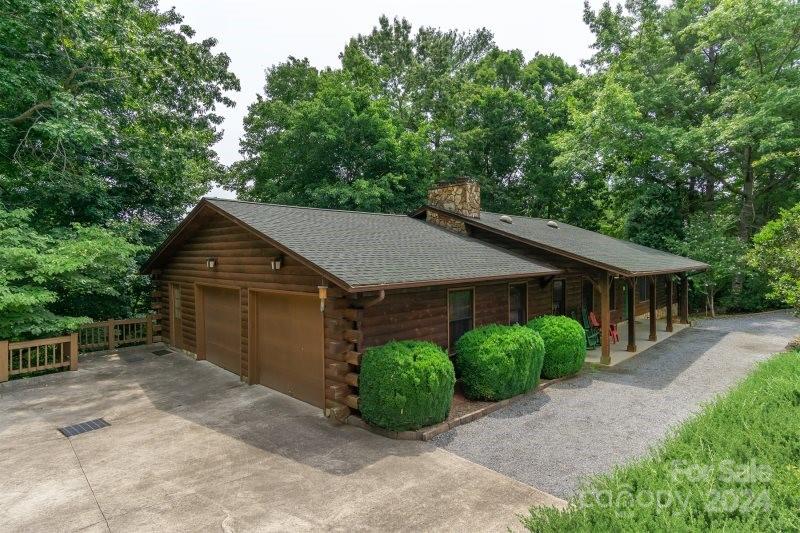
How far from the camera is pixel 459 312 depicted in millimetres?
8508

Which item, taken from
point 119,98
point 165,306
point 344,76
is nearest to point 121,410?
point 165,306

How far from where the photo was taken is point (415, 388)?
5.70m

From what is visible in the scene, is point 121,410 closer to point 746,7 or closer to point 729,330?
point 729,330

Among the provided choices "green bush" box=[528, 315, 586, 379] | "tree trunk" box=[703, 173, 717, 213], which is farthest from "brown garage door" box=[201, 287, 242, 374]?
"tree trunk" box=[703, 173, 717, 213]

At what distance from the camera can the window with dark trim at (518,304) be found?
393 inches

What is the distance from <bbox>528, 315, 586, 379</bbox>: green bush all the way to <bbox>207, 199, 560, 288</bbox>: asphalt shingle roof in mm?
1224

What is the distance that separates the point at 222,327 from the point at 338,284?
527 centimetres

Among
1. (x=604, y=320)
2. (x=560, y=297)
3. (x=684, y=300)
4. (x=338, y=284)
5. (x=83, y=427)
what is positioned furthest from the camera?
(x=684, y=300)

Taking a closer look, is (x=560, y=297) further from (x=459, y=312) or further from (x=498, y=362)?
(x=498, y=362)

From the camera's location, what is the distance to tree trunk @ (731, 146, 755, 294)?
741 inches

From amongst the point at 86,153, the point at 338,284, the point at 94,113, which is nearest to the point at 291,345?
the point at 338,284

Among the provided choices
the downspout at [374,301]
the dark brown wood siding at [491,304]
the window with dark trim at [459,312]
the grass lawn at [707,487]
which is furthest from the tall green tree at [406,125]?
the grass lawn at [707,487]

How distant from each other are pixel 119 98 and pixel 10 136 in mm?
3357

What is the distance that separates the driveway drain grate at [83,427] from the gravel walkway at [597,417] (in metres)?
5.14
